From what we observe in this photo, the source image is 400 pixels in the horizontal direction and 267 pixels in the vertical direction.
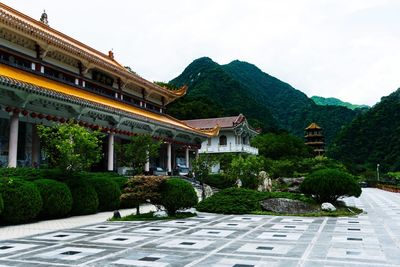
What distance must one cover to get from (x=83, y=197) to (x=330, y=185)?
11115 millimetres

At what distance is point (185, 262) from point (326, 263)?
8.74 feet

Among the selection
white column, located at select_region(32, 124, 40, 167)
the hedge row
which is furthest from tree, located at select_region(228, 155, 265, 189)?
white column, located at select_region(32, 124, 40, 167)

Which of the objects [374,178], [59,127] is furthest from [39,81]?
[374,178]

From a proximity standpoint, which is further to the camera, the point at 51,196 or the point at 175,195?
the point at 175,195

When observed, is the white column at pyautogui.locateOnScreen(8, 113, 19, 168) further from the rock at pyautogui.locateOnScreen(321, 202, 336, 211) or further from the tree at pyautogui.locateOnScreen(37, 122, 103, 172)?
the rock at pyautogui.locateOnScreen(321, 202, 336, 211)

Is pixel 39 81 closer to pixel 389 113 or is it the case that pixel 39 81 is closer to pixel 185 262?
pixel 185 262

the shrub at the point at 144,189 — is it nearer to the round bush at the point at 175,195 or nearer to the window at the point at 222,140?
the round bush at the point at 175,195

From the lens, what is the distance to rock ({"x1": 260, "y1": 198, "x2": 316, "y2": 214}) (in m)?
17.4

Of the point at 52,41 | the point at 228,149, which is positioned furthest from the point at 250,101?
the point at 52,41

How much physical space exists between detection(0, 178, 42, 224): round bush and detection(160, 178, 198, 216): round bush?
14.9 feet

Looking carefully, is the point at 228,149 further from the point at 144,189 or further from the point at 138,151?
the point at 144,189

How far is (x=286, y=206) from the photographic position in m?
17.6

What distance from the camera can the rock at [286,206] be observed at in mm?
17406

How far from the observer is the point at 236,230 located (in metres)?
11.8
